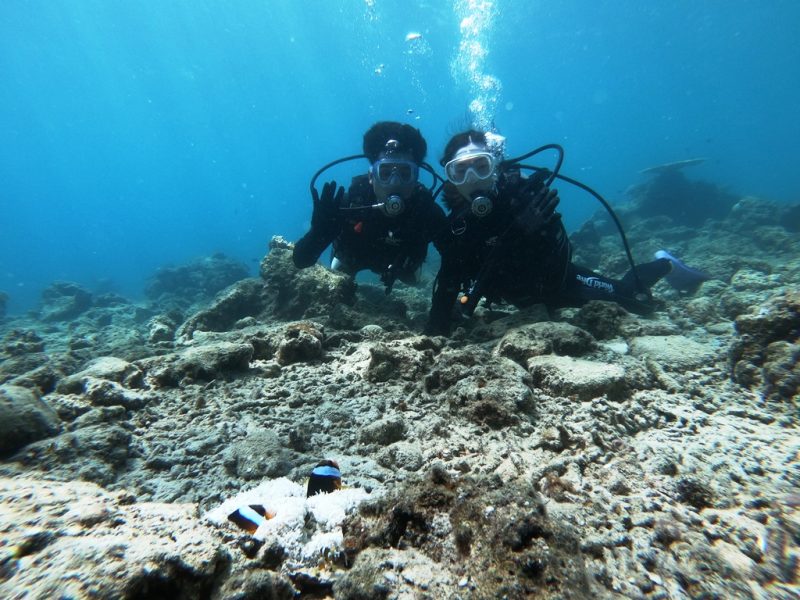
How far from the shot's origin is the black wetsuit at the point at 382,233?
20.8ft

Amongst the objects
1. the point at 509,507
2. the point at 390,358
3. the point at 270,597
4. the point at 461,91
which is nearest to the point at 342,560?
the point at 270,597

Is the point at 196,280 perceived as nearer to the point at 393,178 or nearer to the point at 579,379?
the point at 393,178

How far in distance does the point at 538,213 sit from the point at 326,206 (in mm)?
3387

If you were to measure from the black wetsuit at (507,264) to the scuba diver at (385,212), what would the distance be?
2.41 ft

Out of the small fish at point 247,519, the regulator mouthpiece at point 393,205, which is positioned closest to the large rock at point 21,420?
the small fish at point 247,519

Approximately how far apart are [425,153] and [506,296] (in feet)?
10.3

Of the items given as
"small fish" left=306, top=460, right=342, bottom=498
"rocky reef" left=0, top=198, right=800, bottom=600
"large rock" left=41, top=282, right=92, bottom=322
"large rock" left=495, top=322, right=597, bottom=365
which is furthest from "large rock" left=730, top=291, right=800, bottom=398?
→ "large rock" left=41, top=282, right=92, bottom=322

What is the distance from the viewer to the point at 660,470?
205 cm

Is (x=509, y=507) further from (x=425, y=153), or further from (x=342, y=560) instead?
(x=425, y=153)

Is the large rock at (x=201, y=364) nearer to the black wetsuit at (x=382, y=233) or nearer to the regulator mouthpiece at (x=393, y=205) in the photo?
the black wetsuit at (x=382, y=233)

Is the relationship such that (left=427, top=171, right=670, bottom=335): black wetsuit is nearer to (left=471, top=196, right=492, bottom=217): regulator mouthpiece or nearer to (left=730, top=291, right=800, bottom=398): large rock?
(left=471, top=196, right=492, bottom=217): regulator mouthpiece

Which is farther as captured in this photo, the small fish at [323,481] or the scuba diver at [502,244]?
the scuba diver at [502,244]

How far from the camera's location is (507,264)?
5.45 meters

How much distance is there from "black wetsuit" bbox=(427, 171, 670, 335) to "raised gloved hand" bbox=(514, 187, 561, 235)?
0.04 metres
